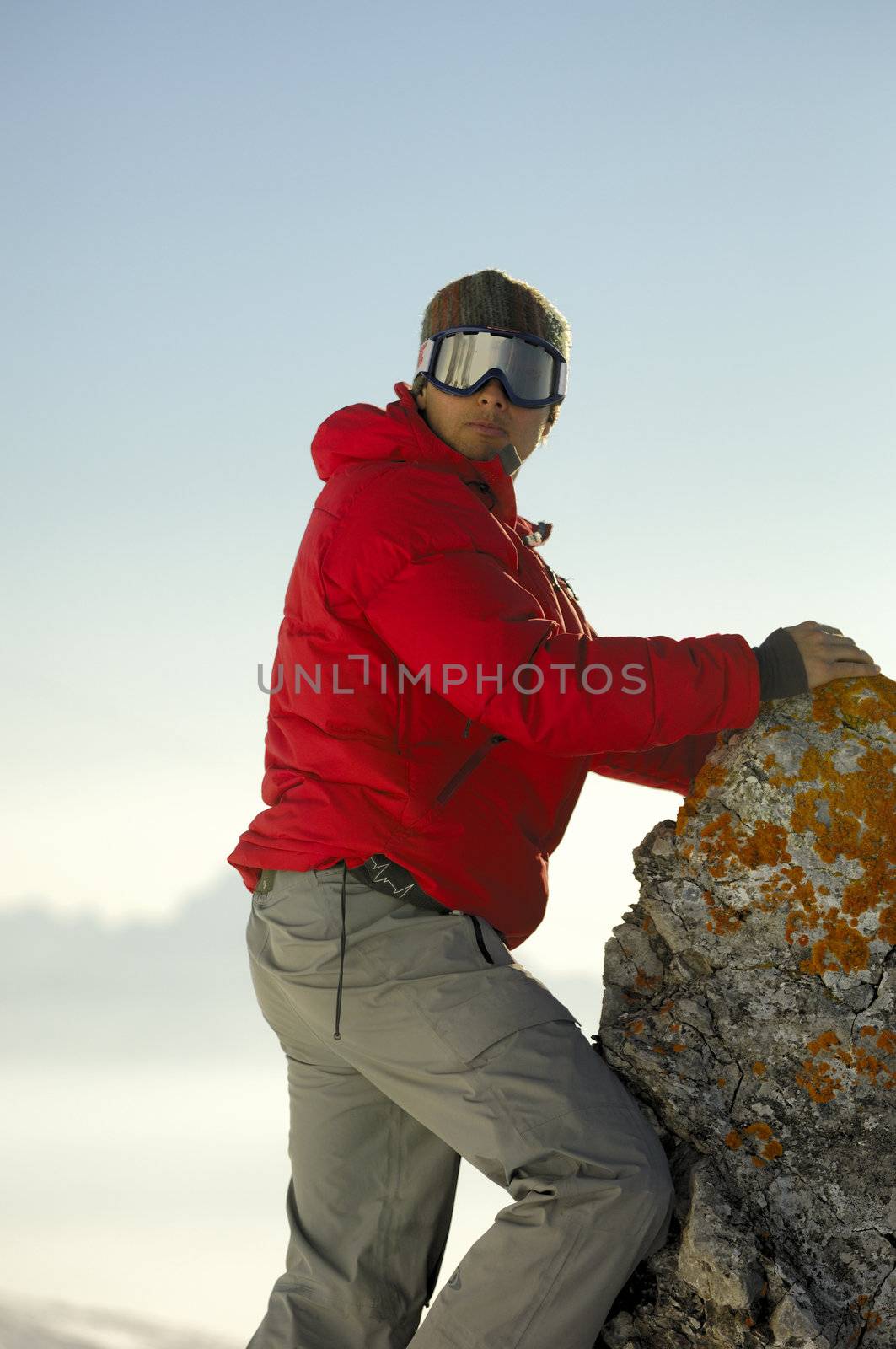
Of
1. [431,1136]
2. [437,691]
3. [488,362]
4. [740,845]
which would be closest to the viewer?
[437,691]

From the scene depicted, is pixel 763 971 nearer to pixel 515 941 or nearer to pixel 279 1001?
pixel 515 941

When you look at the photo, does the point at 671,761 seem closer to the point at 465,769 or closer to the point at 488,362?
the point at 465,769

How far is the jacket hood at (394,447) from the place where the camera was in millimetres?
3756

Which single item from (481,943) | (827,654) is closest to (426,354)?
(827,654)

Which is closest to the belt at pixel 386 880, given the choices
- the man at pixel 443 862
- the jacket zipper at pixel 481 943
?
the man at pixel 443 862

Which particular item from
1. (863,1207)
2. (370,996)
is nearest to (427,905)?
Result: (370,996)

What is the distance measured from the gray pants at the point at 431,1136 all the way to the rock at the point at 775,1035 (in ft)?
0.72

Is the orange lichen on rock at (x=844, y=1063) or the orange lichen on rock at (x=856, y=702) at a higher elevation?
the orange lichen on rock at (x=856, y=702)

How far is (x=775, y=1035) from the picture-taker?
11.7ft

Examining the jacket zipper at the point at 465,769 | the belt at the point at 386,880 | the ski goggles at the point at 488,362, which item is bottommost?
the belt at the point at 386,880

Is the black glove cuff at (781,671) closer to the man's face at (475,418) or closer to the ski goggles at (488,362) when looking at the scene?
the man's face at (475,418)

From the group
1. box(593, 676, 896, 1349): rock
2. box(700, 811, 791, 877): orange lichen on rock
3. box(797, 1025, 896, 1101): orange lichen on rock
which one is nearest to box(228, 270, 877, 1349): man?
box(593, 676, 896, 1349): rock

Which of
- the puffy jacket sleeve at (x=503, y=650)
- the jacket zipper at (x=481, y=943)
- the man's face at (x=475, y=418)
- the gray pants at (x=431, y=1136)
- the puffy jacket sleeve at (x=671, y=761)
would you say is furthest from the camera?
the puffy jacket sleeve at (x=671, y=761)

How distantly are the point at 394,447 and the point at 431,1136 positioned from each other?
1.99 meters
